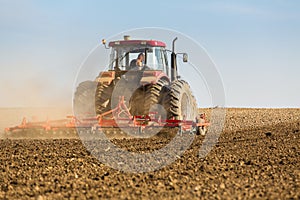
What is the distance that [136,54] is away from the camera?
12.9m

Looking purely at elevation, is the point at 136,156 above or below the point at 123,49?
below

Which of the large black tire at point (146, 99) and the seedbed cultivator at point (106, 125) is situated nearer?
the seedbed cultivator at point (106, 125)

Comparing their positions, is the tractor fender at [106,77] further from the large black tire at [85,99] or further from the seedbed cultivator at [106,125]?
the seedbed cultivator at [106,125]

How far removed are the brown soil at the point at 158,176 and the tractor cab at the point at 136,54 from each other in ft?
9.53

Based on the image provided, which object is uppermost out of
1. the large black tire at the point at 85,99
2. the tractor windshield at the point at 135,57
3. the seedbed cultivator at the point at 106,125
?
the tractor windshield at the point at 135,57

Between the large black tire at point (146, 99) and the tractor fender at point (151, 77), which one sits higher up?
the tractor fender at point (151, 77)

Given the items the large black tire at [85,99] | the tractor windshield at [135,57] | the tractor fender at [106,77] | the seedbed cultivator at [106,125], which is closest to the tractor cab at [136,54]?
the tractor windshield at [135,57]

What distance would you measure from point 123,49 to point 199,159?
5026 millimetres

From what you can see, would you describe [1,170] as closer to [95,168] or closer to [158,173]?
[95,168]

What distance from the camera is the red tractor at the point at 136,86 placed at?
483 inches

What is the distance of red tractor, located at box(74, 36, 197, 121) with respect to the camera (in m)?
12.3

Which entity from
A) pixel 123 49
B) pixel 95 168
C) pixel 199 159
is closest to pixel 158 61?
pixel 123 49

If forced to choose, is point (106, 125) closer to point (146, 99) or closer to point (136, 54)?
point (146, 99)

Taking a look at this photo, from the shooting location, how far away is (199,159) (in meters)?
8.56
